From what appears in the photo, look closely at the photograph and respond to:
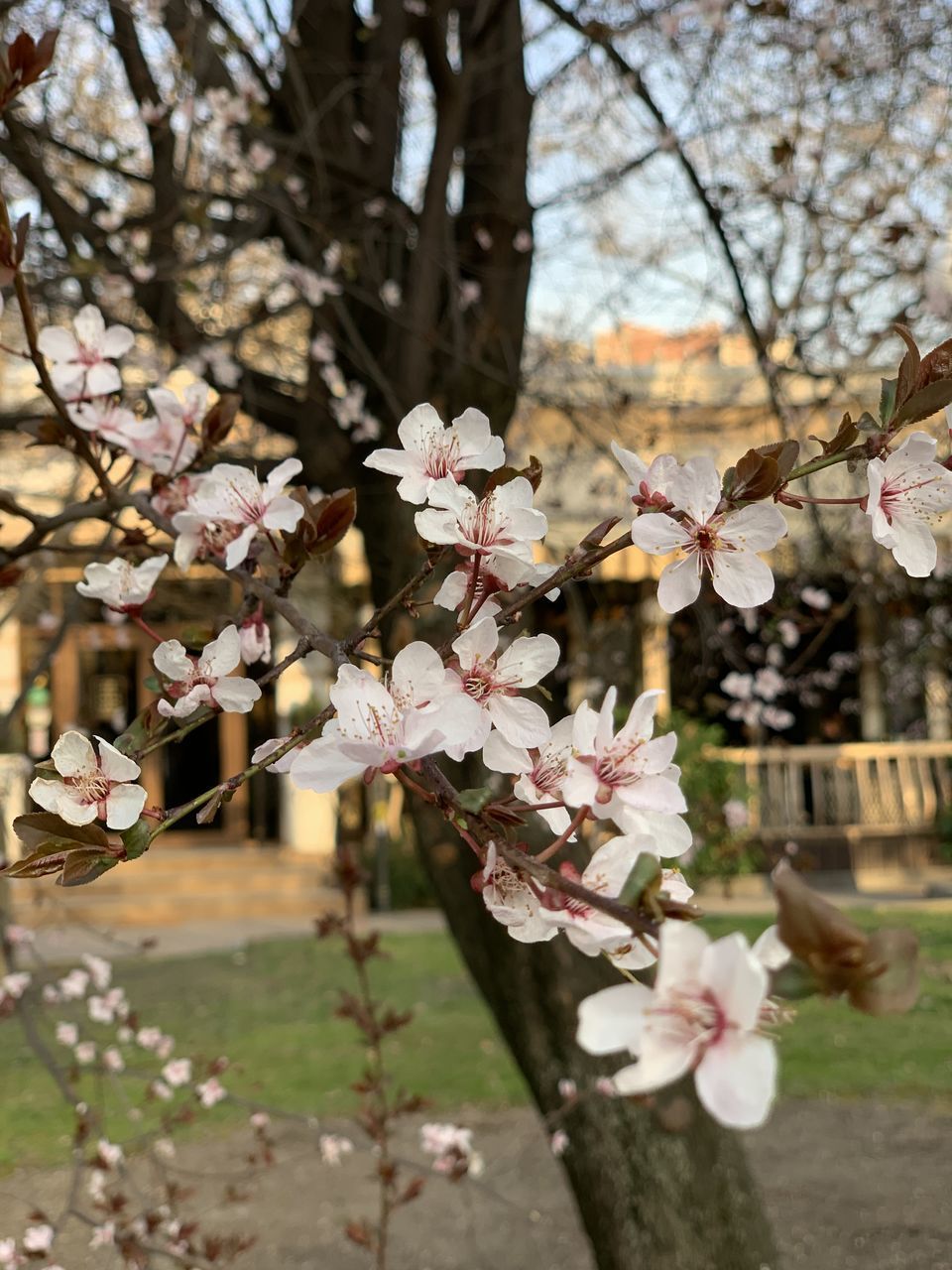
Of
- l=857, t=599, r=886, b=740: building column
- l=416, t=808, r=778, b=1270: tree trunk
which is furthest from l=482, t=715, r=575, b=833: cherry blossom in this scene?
l=857, t=599, r=886, b=740: building column

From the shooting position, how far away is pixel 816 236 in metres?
4.24

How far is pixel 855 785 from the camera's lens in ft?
37.0

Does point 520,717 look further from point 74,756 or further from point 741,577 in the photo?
point 74,756

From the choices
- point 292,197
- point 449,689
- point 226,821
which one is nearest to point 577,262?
point 292,197

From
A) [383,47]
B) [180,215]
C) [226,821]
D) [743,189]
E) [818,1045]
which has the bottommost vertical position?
[818,1045]

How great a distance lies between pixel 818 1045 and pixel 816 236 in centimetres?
425

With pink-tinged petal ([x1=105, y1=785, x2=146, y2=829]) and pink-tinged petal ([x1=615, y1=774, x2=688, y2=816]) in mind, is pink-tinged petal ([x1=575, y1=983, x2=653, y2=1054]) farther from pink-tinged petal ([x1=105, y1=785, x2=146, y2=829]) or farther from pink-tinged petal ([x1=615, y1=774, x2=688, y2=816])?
pink-tinged petal ([x1=105, y1=785, x2=146, y2=829])

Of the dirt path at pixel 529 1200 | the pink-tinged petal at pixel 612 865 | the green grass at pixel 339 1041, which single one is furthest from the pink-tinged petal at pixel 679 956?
the green grass at pixel 339 1041

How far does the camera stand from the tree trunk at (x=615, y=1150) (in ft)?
9.33

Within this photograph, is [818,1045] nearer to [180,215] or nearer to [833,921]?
[180,215]

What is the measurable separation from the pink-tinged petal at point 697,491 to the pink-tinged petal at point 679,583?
0.03 meters

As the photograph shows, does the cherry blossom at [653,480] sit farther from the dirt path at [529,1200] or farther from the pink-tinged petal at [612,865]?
the dirt path at [529,1200]

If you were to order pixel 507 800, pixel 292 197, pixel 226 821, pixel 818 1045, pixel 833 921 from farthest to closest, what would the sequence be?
pixel 226 821 → pixel 818 1045 → pixel 292 197 → pixel 507 800 → pixel 833 921

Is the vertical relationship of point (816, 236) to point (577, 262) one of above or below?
below
